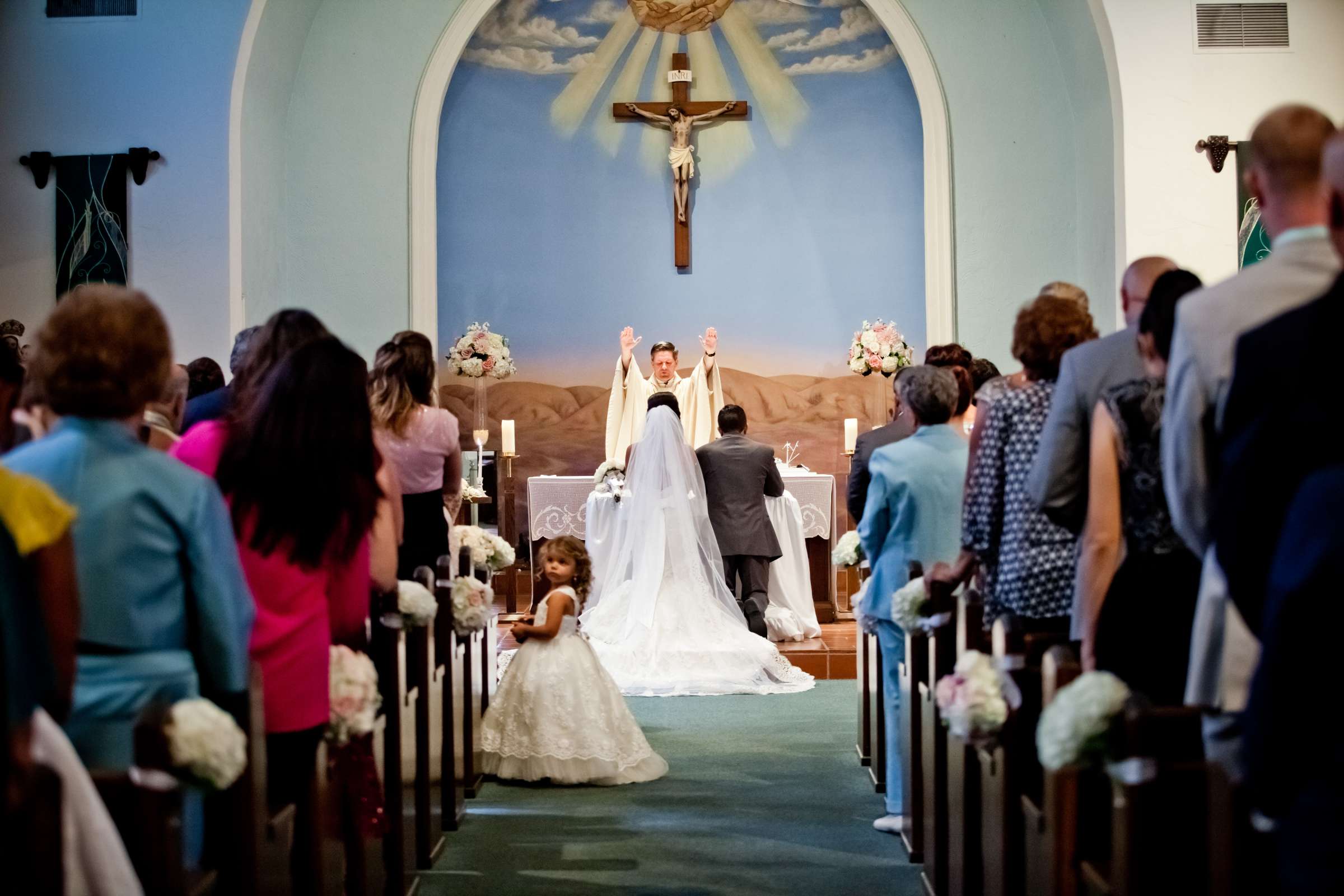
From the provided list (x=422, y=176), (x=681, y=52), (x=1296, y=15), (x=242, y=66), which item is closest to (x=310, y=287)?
(x=422, y=176)

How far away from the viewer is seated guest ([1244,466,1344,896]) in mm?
1708

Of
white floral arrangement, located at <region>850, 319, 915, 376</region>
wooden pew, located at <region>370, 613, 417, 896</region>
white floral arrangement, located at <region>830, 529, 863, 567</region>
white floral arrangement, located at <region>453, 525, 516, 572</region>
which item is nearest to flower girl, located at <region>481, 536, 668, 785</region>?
white floral arrangement, located at <region>453, 525, 516, 572</region>

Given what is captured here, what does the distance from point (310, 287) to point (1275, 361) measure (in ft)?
32.0

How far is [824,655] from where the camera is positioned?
8602 millimetres

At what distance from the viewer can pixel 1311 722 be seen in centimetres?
174

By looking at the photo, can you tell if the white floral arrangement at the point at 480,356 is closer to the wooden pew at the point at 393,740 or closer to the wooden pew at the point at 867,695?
the wooden pew at the point at 867,695

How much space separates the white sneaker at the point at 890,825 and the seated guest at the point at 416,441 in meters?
1.88

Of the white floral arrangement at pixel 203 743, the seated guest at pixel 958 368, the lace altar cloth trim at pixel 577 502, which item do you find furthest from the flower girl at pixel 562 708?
the lace altar cloth trim at pixel 577 502

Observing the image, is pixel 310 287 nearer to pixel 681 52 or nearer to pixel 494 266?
pixel 494 266

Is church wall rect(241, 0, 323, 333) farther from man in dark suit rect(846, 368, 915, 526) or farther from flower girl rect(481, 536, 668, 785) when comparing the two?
man in dark suit rect(846, 368, 915, 526)

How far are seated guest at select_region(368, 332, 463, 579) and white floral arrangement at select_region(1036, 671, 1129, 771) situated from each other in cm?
289

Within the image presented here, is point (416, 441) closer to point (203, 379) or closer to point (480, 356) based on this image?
point (203, 379)

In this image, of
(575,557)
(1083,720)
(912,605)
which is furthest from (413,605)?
(1083,720)

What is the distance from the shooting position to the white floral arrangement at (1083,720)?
2449mm
